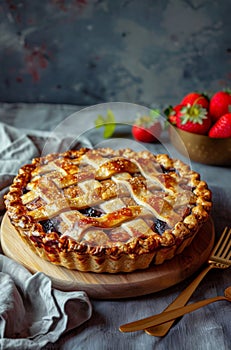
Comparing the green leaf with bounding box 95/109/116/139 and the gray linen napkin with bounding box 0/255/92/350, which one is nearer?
the gray linen napkin with bounding box 0/255/92/350

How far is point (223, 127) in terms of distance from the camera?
83.3 inches

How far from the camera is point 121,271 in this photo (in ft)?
5.04

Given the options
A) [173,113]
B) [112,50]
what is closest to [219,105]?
[173,113]

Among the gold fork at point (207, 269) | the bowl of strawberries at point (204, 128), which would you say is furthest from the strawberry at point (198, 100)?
the gold fork at point (207, 269)

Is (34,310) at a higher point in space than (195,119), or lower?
lower

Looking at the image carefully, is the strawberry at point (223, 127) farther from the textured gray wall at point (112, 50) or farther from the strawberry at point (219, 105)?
the textured gray wall at point (112, 50)

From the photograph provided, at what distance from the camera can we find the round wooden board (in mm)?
1495

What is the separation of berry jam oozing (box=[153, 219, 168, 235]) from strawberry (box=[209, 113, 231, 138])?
69 cm

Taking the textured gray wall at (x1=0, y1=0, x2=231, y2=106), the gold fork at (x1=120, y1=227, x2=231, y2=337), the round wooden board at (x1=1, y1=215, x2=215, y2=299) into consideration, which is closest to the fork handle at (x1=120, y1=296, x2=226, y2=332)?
the gold fork at (x1=120, y1=227, x2=231, y2=337)

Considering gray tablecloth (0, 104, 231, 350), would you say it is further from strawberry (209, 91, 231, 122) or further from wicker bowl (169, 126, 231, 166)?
strawberry (209, 91, 231, 122)

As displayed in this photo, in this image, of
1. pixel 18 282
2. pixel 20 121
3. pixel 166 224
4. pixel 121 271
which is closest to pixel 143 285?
pixel 121 271

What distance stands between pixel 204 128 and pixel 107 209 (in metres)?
0.75

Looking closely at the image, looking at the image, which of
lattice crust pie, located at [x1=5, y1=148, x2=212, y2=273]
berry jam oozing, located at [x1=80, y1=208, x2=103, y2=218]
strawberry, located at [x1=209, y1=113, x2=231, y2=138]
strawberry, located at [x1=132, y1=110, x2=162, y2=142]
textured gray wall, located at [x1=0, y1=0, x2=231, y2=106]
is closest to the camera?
lattice crust pie, located at [x1=5, y1=148, x2=212, y2=273]

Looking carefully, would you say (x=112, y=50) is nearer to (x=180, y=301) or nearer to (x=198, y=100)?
(x=198, y=100)
